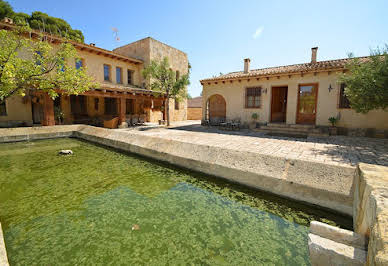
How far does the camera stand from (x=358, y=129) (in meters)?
8.87

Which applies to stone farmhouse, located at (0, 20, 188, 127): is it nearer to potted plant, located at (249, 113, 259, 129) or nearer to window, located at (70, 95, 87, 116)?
window, located at (70, 95, 87, 116)

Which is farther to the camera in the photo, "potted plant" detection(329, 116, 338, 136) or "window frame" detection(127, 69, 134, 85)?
"window frame" detection(127, 69, 134, 85)

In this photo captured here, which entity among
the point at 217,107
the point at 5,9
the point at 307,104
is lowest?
the point at 217,107

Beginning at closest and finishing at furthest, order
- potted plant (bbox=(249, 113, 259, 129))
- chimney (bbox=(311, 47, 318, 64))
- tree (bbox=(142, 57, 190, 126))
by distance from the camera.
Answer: chimney (bbox=(311, 47, 318, 64)) < potted plant (bbox=(249, 113, 259, 129)) < tree (bbox=(142, 57, 190, 126))

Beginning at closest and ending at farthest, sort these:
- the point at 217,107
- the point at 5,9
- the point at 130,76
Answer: the point at 217,107
the point at 5,9
the point at 130,76

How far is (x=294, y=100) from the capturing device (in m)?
10.5

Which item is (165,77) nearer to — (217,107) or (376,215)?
(217,107)

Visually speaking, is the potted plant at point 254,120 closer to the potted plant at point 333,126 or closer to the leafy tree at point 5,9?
the potted plant at point 333,126

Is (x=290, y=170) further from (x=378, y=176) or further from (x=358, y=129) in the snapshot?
(x=358, y=129)

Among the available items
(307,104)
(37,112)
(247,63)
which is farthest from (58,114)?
(307,104)

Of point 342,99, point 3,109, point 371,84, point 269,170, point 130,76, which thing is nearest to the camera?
point 269,170

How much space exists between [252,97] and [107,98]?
40.5 ft

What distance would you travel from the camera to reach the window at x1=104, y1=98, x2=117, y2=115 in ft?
52.8

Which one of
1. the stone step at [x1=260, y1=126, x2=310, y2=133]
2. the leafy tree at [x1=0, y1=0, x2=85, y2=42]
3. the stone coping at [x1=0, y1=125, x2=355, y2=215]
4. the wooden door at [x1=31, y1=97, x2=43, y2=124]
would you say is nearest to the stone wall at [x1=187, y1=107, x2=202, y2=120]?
the stone step at [x1=260, y1=126, x2=310, y2=133]
